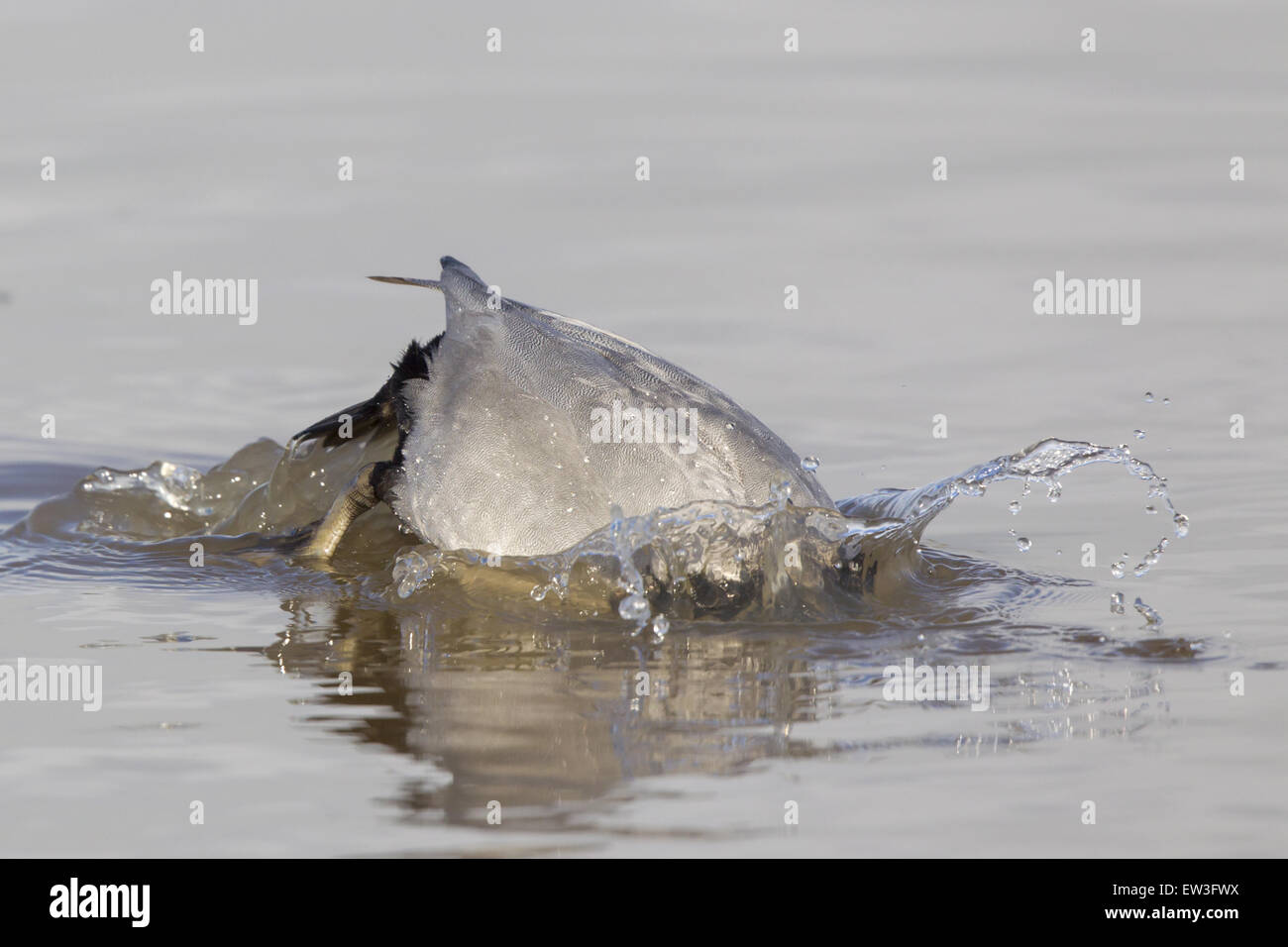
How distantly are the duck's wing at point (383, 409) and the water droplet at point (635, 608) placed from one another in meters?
1.21

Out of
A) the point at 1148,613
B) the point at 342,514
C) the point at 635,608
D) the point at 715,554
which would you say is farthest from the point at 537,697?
the point at 1148,613

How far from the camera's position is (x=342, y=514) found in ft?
22.0

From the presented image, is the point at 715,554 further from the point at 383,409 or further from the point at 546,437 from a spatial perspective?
the point at 383,409

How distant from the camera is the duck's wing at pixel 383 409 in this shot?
6316mm

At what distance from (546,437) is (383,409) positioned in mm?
1112

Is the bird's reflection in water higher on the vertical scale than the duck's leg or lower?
lower

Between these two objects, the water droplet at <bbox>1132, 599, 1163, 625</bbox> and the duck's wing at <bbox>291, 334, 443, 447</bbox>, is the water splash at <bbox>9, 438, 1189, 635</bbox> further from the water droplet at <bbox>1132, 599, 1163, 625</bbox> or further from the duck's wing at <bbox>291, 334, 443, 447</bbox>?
the water droplet at <bbox>1132, 599, 1163, 625</bbox>

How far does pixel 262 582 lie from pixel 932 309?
15.9 ft

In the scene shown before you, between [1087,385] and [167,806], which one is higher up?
[1087,385]

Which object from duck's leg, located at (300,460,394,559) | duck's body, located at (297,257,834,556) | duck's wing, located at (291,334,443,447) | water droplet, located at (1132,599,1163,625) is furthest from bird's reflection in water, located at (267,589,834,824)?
water droplet, located at (1132,599,1163,625)

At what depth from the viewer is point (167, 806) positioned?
3.89 metres

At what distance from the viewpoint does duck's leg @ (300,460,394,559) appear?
6.66 m
